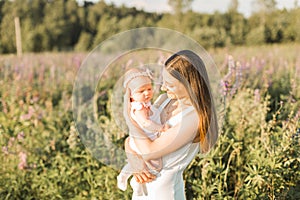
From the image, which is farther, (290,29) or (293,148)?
(290,29)

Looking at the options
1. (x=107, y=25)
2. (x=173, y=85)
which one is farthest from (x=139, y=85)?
(x=107, y=25)

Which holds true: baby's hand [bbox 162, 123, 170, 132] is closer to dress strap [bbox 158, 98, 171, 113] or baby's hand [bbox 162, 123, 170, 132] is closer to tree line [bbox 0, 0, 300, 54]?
dress strap [bbox 158, 98, 171, 113]

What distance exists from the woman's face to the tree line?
17000 mm

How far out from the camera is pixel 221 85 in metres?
2.32

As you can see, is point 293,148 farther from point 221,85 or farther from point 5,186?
point 5,186

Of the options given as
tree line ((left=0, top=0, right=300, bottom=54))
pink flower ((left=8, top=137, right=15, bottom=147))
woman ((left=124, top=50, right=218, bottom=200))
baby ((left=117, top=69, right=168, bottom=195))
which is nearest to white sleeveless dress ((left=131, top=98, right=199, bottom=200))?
woman ((left=124, top=50, right=218, bottom=200))

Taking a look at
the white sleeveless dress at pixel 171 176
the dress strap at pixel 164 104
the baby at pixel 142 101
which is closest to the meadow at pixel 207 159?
the white sleeveless dress at pixel 171 176

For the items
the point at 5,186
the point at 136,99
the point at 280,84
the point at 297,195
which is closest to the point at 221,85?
the point at 297,195

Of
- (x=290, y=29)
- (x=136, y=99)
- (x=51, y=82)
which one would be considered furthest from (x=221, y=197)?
(x=290, y=29)

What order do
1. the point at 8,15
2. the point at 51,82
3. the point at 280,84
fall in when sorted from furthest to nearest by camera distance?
the point at 8,15 → the point at 51,82 → the point at 280,84

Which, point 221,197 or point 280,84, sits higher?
point 280,84

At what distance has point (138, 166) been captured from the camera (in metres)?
1.46

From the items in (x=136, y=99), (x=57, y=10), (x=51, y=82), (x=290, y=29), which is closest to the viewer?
(x=136, y=99)

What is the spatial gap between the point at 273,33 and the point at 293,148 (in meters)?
20.2
